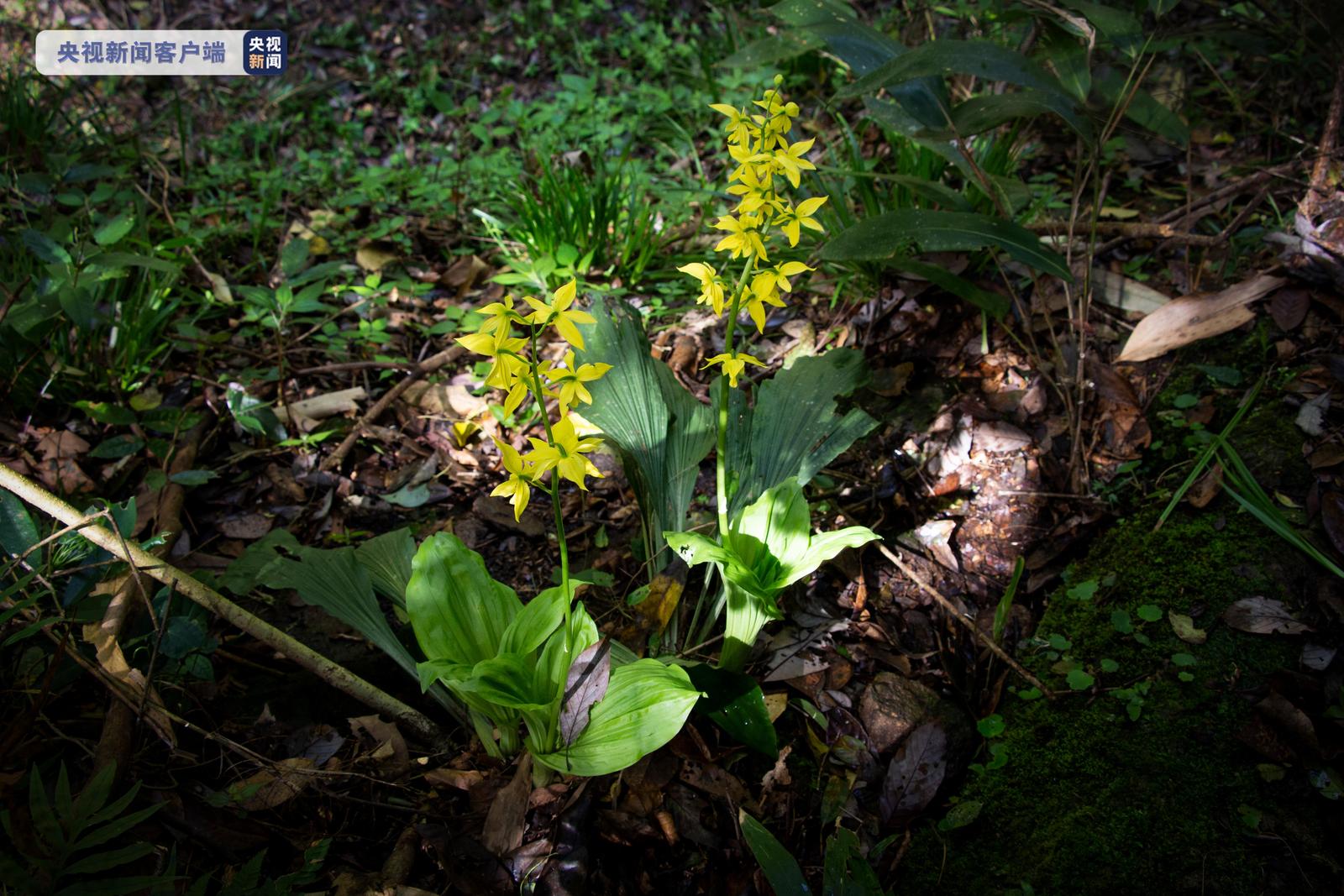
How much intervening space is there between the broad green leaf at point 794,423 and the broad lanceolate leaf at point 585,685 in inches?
27.9

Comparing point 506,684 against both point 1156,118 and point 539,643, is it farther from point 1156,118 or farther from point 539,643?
point 1156,118

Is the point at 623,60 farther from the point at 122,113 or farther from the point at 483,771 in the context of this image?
the point at 483,771

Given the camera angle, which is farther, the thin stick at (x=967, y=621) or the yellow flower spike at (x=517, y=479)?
the thin stick at (x=967, y=621)

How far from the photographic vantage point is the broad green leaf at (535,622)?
1.56 m

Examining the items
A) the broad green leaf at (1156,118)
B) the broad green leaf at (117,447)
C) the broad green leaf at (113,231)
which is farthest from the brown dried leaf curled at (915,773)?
the broad green leaf at (113,231)

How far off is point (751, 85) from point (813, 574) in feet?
9.77

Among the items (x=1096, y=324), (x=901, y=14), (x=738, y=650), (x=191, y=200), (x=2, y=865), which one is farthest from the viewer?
(x=901, y=14)

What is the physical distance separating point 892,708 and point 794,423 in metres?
0.77

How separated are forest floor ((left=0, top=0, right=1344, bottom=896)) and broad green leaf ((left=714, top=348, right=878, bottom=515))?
293 mm

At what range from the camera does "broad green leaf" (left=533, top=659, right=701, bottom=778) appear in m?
1.44

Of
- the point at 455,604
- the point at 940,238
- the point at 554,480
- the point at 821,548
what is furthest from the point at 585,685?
the point at 940,238

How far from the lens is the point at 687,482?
2105 mm

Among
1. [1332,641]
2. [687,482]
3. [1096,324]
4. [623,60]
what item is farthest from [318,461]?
[623,60]

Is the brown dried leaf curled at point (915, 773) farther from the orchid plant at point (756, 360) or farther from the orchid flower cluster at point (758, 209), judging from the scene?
the orchid flower cluster at point (758, 209)
